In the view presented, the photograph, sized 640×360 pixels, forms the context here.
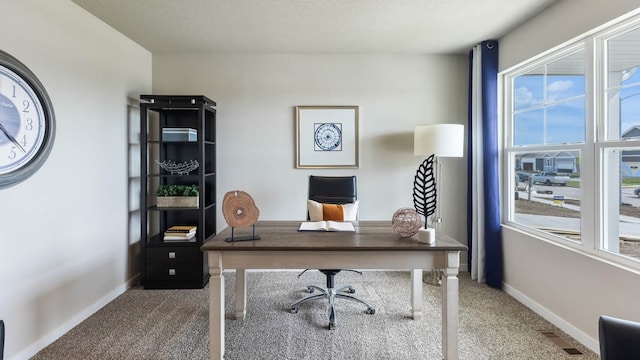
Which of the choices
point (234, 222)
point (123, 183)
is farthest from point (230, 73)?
point (234, 222)

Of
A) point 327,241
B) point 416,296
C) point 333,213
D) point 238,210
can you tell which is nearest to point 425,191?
point 327,241

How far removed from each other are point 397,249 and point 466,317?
4.23 feet

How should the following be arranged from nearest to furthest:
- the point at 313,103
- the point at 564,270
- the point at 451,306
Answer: the point at 451,306, the point at 564,270, the point at 313,103

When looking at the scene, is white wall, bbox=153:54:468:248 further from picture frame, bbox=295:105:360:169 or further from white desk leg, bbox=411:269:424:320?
white desk leg, bbox=411:269:424:320

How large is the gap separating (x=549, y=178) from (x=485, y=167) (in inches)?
24.9

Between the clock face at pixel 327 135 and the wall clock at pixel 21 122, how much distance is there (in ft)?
7.85

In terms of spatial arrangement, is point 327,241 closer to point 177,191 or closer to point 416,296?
point 416,296

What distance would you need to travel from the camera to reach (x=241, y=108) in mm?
3779

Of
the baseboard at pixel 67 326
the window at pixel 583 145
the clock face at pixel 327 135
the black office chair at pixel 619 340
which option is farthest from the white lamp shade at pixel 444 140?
the baseboard at pixel 67 326

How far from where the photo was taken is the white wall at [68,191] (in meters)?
A: 2.06

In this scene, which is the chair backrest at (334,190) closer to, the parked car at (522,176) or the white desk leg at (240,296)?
the white desk leg at (240,296)

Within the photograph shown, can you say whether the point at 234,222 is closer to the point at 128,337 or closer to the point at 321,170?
A: the point at 128,337

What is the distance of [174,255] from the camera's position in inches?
129

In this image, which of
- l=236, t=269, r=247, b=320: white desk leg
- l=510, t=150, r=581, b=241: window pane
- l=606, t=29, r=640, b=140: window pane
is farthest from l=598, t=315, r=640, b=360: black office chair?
l=236, t=269, r=247, b=320: white desk leg
